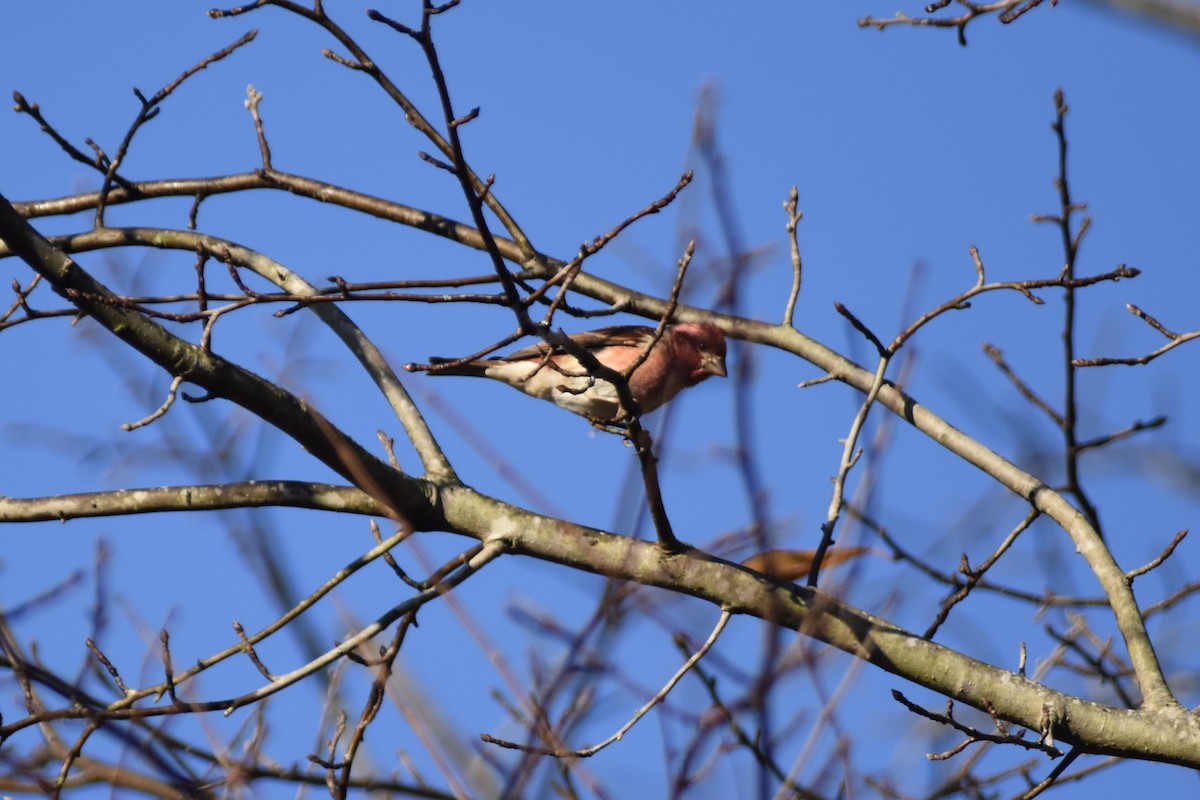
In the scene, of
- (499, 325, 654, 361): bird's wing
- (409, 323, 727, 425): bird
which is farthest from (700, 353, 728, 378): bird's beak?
(499, 325, 654, 361): bird's wing

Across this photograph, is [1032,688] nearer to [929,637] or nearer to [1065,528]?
[929,637]

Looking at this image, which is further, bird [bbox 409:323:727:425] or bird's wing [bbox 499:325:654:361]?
bird's wing [bbox 499:325:654:361]

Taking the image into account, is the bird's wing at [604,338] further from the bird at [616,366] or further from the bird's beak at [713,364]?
the bird's beak at [713,364]

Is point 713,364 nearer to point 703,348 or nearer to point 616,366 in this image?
point 703,348

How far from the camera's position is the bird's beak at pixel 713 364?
658 cm

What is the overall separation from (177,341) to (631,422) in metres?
1.39

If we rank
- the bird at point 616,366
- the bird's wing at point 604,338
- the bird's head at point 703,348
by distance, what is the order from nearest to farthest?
the bird at point 616,366, the bird's head at point 703,348, the bird's wing at point 604,338

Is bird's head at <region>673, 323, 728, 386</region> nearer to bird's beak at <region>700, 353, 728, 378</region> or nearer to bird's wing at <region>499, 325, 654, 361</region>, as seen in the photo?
bird's beak at <region>700, 353, 728, 378</region>

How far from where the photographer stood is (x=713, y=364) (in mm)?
6613

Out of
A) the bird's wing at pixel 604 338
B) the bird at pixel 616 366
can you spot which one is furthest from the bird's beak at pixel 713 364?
the bird's wing at pixel 604 338

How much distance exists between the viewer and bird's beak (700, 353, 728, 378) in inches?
259

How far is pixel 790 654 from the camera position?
2.47 meters

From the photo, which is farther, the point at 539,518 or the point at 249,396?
the point at 539,518

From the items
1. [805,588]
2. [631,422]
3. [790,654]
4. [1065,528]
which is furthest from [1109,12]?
[1065,528]
